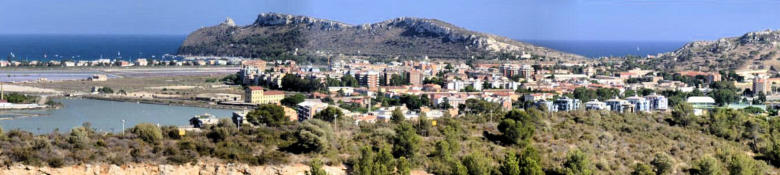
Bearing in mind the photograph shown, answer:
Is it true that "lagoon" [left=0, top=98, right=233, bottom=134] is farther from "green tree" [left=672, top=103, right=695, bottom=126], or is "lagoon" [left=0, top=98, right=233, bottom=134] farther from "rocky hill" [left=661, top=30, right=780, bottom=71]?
"rocky hill" [left=661, top=30, right=780, bottom=71]

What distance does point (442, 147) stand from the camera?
8.41 m

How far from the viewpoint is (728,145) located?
1046 centimetres

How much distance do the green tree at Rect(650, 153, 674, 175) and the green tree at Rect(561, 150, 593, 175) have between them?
0.74 m

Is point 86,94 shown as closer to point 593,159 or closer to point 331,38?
point 593,159

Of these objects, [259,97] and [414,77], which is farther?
[414,77]

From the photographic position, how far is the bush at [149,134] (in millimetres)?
8258

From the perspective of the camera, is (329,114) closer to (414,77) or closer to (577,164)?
(577,164)

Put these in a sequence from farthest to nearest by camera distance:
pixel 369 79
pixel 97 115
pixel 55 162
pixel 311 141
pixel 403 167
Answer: pixel 369 79, pixel 97 115, pixel 311 141, pixel 403 167, pixel 55 162

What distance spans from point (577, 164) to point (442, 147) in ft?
3.69

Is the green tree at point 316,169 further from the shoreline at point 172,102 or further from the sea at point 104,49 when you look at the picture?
the sea at point 104,49

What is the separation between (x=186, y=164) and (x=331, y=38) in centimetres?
3637

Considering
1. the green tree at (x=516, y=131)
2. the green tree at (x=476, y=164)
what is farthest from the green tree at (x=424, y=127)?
the green tree at (x=476, y=164)

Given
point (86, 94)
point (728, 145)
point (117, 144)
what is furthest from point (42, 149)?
point (86, 94)

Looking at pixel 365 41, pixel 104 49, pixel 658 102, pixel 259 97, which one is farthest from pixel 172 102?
pixel 104 49
